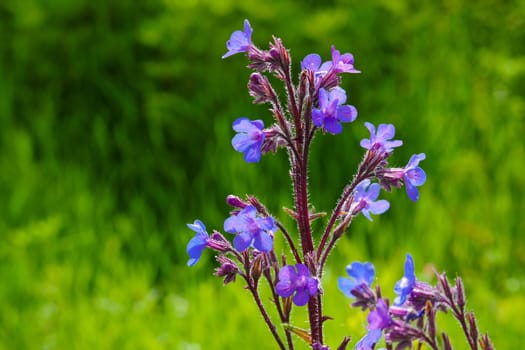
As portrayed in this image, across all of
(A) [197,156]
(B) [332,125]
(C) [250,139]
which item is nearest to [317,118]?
(B) [332,125]

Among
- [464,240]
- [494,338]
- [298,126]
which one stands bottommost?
[298,126]

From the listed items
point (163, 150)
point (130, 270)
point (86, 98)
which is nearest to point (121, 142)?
point (163, 150)

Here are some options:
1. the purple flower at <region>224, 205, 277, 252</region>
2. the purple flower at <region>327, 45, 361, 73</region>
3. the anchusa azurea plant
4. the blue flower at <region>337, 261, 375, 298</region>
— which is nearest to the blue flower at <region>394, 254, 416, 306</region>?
the anchusa azurea plant

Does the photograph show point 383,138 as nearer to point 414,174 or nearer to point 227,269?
point 414,174

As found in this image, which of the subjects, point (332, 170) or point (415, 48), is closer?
point (332, 170)

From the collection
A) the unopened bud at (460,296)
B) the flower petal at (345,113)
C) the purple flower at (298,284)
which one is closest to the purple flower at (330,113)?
the flower petal at (345,113)

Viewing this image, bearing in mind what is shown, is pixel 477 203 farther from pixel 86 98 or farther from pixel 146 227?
pixel 86 98

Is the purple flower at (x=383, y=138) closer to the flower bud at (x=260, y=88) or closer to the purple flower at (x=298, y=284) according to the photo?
the flower bud at (x=260, y=88)
